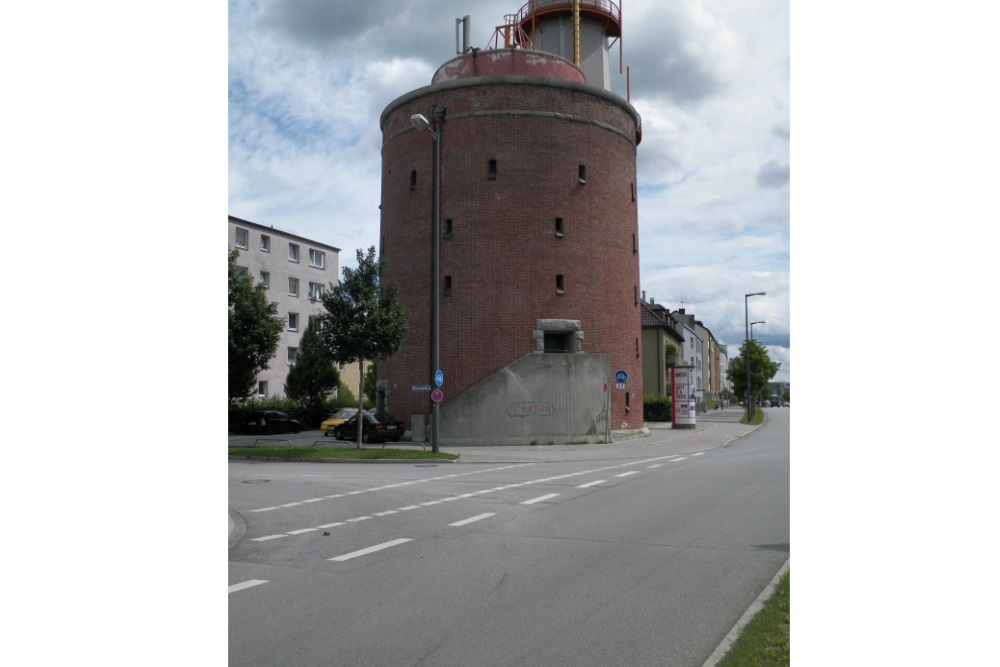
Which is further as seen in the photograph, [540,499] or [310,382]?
[310,382]

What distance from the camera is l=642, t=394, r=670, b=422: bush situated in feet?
165

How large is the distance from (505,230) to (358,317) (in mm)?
8688

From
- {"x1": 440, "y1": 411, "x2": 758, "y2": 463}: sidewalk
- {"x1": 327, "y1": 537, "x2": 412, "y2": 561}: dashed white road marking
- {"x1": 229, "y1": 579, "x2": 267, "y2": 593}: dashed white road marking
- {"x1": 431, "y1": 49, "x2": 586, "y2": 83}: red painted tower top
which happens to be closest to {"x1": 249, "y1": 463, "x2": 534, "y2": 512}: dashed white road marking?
{"x1": 440, "y1": 411, "x2": 758, "y2": 463}: sidewalk

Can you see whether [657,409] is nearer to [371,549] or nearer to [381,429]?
[381,429]

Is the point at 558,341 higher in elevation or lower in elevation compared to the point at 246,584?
higher

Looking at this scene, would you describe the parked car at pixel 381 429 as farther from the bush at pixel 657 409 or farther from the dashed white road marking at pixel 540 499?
the bush at pixel 657 409

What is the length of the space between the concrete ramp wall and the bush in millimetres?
22009

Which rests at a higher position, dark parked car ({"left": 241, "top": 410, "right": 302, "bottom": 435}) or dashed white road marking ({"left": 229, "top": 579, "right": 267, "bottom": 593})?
dashed white road marking ({"left": 229, "top": 579, "right": 267, "bottom": 593})

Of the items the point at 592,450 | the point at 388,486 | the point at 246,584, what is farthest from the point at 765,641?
the point at 592,450

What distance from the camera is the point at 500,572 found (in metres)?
6.72

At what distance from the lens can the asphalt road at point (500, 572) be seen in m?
4.67

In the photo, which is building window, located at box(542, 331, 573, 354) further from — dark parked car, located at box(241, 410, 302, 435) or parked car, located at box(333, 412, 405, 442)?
dark parked car, located at box(241, 410, 302, 435)

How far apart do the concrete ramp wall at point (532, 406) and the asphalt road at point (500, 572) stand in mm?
13944
